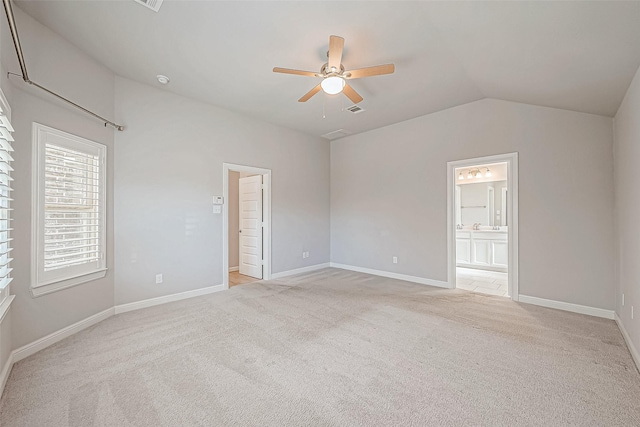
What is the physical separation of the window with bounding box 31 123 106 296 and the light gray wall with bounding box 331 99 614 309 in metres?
4.42

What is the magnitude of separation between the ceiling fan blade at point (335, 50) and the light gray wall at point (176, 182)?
2576mm

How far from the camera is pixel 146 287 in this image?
12.2 feet

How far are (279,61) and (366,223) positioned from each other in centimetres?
365

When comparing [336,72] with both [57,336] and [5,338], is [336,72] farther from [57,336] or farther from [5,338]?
[57,336]

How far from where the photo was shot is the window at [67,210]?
2.57m

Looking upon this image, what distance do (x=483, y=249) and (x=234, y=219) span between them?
5.71 meters

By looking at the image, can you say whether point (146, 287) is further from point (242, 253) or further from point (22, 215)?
point (242, 253)

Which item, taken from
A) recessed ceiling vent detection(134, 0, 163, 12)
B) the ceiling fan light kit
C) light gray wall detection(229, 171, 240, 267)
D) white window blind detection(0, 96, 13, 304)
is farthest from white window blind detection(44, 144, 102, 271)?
light gray wall detection(229, 171, 240, 267)

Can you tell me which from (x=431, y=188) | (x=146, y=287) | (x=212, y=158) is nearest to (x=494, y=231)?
(x=431, y=188)

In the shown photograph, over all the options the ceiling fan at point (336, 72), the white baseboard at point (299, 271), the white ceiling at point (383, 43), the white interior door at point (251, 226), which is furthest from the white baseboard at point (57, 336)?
the ceiling fan at point (336, 72)

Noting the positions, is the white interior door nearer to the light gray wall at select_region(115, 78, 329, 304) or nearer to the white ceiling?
the light gray wall at select_region(115, 78, 329, 304)

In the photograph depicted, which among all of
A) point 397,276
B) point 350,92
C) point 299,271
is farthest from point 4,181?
point 397,276

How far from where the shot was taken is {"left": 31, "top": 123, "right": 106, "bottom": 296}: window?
8.45ft

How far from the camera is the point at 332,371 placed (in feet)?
7.24
